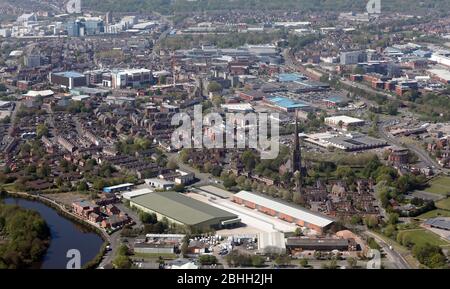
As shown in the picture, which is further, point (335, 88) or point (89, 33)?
point (89, 33)

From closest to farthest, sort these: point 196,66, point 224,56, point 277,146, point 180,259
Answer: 1. point 180,259
2. point 277,146
3. point 196,66
4. point 224,56

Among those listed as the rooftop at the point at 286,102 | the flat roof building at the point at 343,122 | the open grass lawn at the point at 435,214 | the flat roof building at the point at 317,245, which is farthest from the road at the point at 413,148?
the flat roof building at the point at 317,245

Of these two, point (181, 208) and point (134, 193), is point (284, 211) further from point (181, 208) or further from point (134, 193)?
point (134, 193)

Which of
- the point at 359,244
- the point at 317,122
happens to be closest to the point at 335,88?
the point at 317,122

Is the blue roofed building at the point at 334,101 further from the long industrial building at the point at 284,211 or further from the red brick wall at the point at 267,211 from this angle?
the red brick wall at the point at 267,211

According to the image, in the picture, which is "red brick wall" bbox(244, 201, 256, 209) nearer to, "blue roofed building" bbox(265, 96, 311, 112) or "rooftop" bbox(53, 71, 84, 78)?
"blue roofed building" bbox(265, 96, 311, 112)
